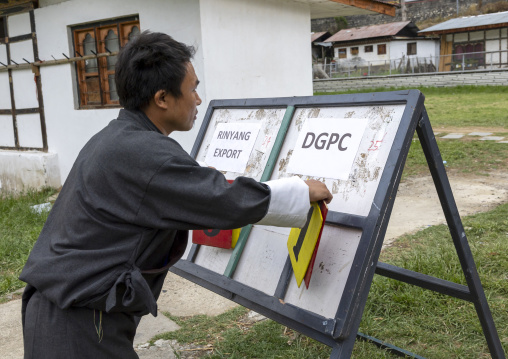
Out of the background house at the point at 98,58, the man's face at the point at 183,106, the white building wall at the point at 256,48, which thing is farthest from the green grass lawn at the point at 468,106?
the man's face at the point at 183,106

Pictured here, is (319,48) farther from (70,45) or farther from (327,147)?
(327,147)

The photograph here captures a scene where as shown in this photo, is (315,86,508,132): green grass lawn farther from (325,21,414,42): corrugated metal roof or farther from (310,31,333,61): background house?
(310,31,333,61): background house

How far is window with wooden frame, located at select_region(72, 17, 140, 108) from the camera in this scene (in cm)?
736

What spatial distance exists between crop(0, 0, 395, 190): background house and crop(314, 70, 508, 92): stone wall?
16.8m

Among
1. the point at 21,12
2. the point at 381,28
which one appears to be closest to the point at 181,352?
the point at 21,12

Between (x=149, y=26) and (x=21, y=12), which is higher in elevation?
(x=21, y=12)

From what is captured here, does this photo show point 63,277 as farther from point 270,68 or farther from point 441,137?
point 441,137

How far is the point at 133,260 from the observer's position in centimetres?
181

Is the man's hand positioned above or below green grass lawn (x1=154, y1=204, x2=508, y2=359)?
above

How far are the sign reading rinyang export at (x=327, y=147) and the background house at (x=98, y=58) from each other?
3687 mm

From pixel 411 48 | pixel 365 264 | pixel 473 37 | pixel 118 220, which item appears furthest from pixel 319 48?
pixel 118 220

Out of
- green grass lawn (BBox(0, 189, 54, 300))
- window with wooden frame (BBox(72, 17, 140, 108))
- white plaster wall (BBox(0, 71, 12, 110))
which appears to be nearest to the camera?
green grass lawn (BBox(0, 189, 54, 300))


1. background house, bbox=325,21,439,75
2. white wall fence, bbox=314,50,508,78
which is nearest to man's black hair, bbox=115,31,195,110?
white wall fence, bbox=314,50,508,78

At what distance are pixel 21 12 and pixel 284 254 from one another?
768cm
